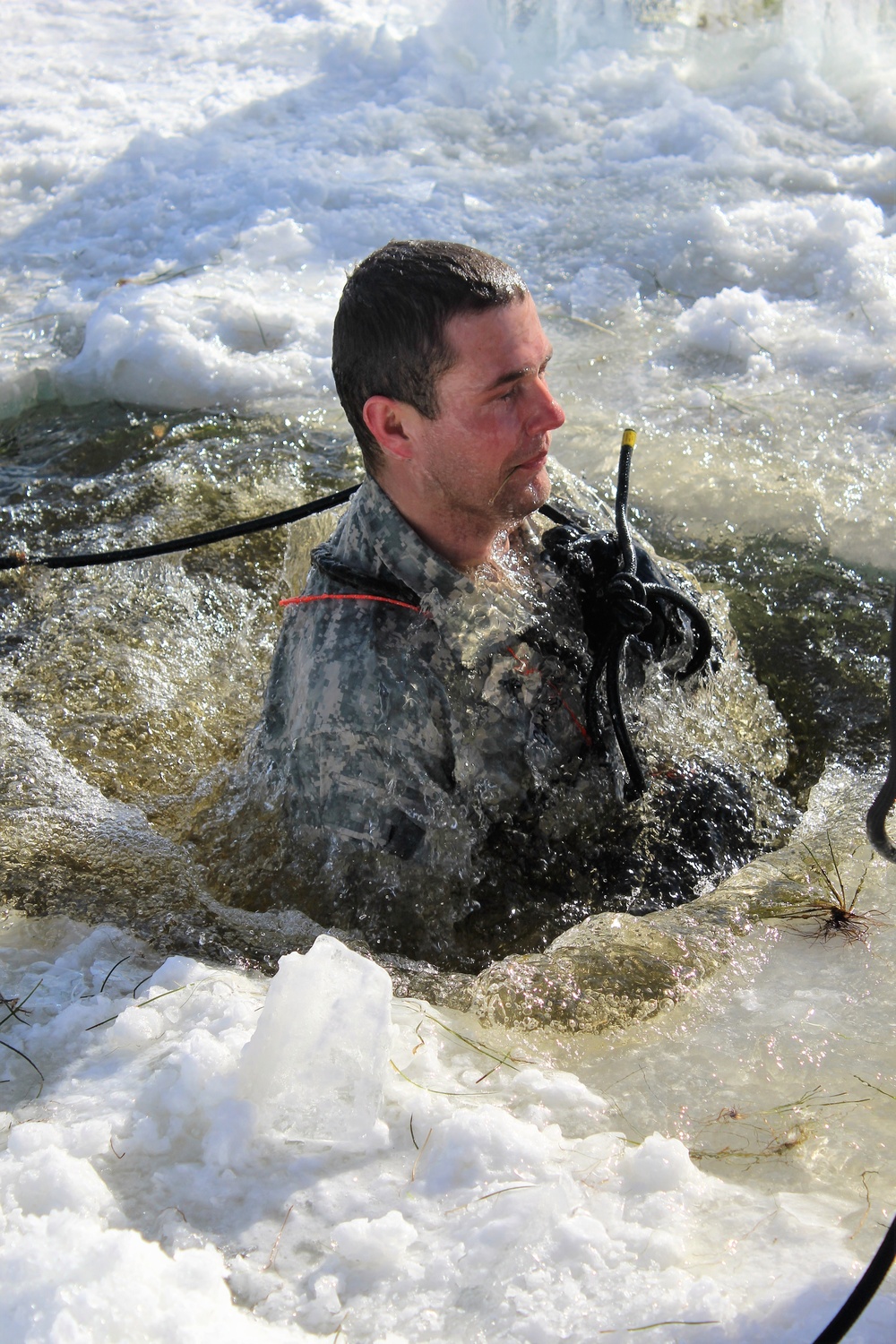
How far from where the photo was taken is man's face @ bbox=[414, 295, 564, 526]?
2.47m

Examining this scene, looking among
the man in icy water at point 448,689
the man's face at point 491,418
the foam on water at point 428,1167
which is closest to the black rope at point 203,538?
the man in icy water at point 448,689

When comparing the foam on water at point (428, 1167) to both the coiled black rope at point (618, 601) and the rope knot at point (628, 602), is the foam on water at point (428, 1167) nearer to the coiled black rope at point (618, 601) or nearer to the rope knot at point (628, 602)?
the coiled black rope at point (618, 601)

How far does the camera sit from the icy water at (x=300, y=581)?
158cm

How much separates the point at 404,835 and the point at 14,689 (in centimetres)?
183

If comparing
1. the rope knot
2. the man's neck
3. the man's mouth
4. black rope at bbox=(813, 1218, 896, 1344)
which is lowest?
black rope at bbox=(813, 1218, 896, 1344)

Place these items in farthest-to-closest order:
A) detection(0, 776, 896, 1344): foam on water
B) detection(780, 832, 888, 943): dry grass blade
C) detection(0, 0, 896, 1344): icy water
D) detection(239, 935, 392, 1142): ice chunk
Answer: detection(780, 832, 888, 943): dry grass blade < detection(239, 935, 392, 1142): ice chunk < detection(0, 0, 896, 1344): icy water < detection(0, 776, 896, 1344): foam on water

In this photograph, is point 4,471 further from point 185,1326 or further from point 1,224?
point 185,1326

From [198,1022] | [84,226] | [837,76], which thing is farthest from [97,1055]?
[837,76]

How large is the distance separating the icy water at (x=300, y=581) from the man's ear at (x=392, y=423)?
1.24 metres

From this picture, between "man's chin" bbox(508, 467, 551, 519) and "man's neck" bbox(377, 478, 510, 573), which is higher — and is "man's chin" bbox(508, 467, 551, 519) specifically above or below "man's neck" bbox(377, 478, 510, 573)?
above

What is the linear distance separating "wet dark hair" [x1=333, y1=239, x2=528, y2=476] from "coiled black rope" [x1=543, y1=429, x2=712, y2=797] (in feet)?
1.81

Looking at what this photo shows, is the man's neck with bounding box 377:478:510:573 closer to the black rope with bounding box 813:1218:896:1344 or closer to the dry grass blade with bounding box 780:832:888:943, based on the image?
the dry grass blade with bounding box 780:832:888:943

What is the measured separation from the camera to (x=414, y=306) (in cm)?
246

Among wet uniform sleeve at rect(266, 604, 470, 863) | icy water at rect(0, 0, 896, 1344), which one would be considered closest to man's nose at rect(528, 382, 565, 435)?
wet uniform sleeve at rect(266, 604, 470, 863)
